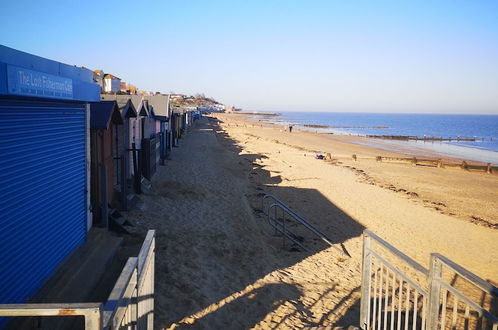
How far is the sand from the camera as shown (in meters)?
6.36

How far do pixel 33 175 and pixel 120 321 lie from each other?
353 centimetres

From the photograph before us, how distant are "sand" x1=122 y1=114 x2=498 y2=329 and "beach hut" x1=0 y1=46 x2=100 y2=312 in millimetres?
1707

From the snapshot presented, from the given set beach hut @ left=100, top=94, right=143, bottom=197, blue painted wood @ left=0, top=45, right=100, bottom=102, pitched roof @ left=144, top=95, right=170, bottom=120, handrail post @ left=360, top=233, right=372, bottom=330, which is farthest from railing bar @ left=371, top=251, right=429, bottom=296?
A: pitched roof @ left=144, top=95, right=170, bottom=120

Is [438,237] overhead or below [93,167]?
below

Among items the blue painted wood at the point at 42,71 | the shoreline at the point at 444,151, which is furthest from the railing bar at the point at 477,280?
the shoreline at the point at 444,151

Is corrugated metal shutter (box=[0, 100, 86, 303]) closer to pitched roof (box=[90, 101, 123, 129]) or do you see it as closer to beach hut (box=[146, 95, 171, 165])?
pitched roof (box=[90, 101, 123, 129])

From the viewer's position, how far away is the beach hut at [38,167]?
439 centimetres

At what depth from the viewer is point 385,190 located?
19141 millimetres

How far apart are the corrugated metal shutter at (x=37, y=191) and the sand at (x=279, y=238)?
1658mm

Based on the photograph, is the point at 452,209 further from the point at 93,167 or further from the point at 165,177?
the point at 93,167

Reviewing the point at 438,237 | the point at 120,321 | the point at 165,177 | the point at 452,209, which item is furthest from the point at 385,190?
the point at 120,321

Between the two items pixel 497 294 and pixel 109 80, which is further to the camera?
pixel 109 80

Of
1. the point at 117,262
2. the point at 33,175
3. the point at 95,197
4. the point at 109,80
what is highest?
the point at 109,80

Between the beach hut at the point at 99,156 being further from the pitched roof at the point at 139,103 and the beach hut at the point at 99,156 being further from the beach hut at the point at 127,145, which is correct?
the pitched roof at the point at 139,103
